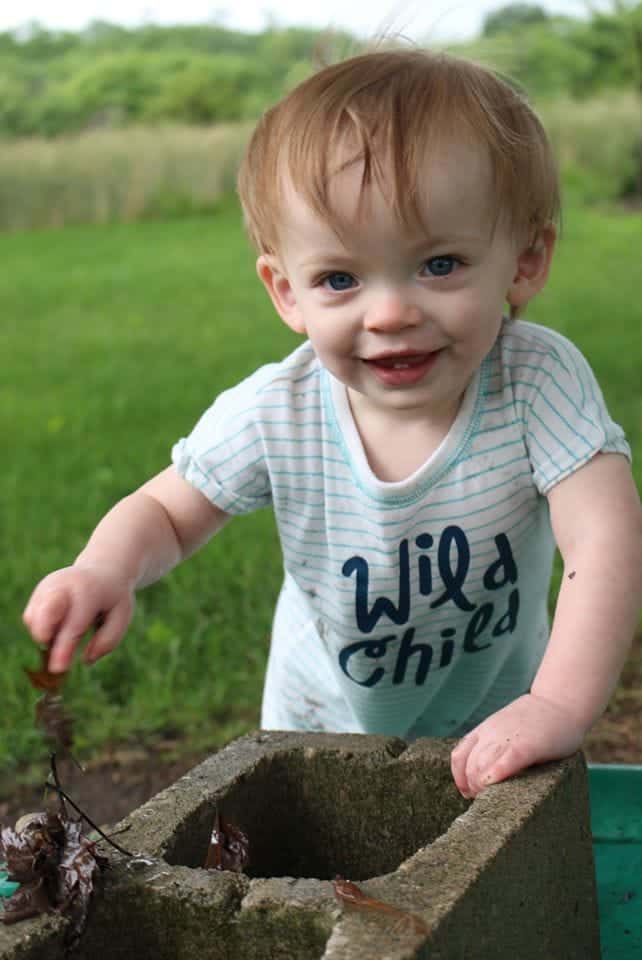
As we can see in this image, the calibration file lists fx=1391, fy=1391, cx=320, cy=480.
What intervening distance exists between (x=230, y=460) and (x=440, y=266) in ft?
1.79

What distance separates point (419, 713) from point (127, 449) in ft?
11.6

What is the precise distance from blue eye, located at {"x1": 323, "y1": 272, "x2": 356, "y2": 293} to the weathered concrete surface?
66 centimetres

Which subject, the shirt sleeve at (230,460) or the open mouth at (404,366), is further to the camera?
the shirt sleeve at (230,460)

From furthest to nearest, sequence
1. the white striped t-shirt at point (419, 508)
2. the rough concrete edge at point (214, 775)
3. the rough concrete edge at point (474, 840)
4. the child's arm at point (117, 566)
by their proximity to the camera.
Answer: the white striped t-shirt at point (419, 508)
the child's arm at point (117, 566)
the rough concrete edge at point (214, 775)
the rough concrete edge at point (474, 840)

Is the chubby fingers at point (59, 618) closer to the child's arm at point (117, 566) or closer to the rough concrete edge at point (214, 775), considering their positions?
the child's arm at point (117, 566)

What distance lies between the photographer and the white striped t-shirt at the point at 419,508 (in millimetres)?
2227

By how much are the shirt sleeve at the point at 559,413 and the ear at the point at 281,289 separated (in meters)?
0.37

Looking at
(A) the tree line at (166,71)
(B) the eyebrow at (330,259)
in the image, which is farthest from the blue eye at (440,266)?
(A) the tree line at (166,71)

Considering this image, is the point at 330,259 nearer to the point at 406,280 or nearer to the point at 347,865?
the point at 406,280

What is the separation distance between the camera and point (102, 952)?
162 cm

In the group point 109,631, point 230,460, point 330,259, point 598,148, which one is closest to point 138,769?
point 230,460

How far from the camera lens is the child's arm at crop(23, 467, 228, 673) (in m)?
1.87

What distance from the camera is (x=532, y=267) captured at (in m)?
2.20

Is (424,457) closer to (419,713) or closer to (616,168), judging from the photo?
(419,713)
